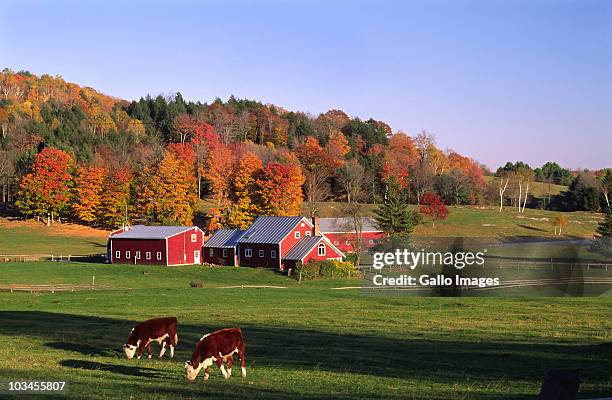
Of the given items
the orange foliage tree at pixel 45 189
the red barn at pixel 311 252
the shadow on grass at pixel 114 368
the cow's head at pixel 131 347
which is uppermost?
the orange foliage tree at pixel 45 189

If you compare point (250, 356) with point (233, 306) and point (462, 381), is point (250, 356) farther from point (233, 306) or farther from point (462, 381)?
point (233, 306)

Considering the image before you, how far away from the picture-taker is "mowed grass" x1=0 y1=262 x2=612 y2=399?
15.1m

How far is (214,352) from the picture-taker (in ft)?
51.5

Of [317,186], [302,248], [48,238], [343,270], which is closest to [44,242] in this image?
[48,238]

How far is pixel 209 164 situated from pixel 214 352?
349 ft

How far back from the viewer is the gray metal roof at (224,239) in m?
74.8

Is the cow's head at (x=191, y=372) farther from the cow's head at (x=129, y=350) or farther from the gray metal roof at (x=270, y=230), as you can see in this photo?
the gray metal roof at (x=270, y=230)

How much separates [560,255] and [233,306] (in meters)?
45.9

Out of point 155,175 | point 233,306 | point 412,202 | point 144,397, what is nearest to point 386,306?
point 233,306

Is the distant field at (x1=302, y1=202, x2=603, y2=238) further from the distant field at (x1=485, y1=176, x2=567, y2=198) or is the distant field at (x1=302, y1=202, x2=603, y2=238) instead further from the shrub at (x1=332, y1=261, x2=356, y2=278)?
the shrub at (x1=332, y1=261, x2=356, y2=278)

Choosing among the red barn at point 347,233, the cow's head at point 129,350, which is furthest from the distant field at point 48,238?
the cow's head at point 129,350

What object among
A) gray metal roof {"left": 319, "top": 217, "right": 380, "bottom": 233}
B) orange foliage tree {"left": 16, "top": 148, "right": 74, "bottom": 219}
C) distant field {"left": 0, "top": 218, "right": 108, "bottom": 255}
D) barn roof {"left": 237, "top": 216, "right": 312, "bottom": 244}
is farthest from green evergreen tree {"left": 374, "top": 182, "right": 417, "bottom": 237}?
orange foliage tree {"left": 16, "top": 148, "right": 74, "bottom": 219}

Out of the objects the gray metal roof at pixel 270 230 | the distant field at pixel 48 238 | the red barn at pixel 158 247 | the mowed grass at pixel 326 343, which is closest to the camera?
the mowed grass at pixel 326 343

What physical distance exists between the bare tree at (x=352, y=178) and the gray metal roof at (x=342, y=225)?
35784mm
